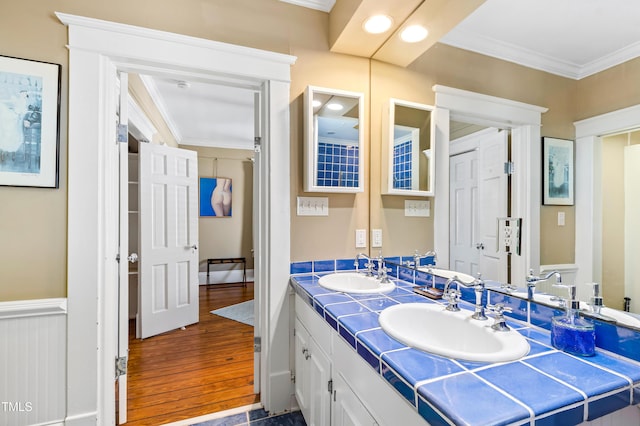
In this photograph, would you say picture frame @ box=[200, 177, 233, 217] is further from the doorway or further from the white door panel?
the white door panel

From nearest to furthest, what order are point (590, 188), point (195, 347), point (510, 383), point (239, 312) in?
point (510, 383) < point (590, 188) < point (195, 347) < point (239, 312)

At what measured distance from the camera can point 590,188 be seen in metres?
0.89

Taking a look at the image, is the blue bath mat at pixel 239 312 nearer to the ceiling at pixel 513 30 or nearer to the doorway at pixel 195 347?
the doorway at pixel 195 347

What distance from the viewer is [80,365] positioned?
143 centimetres

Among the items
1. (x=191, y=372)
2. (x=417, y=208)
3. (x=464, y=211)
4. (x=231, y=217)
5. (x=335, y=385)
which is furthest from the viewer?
(x=231, y=217)

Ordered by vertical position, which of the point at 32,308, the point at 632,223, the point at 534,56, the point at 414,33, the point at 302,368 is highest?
the point at 414,33

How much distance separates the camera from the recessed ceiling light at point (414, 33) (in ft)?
5.12

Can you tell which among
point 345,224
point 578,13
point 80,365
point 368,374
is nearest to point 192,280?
point 80,365

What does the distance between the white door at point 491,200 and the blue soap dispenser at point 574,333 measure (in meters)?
0.27

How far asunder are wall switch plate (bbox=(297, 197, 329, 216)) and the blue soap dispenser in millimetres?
1226

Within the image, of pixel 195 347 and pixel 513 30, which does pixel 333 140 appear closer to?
pixel 513 30

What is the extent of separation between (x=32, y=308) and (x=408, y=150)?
209 centimetres

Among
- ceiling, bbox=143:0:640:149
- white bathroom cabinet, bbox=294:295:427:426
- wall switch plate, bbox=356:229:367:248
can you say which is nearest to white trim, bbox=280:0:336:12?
ceiling, bbox=143:0:640:149

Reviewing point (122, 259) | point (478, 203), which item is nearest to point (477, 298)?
point (478, 203)
